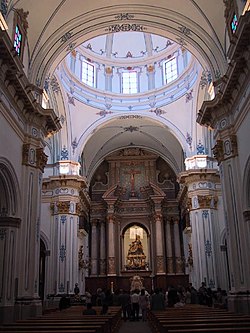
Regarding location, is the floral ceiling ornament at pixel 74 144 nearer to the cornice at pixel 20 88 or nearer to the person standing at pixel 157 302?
the cornice at pixel 20 88

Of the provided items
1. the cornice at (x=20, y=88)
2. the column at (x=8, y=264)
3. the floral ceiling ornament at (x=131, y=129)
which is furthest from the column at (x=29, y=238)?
the floral ceiling ornament at (x=131, y=129)

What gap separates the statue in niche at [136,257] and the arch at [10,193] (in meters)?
16.1

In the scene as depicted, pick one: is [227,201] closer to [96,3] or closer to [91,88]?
[96,3]

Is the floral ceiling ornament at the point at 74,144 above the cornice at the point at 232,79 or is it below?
above

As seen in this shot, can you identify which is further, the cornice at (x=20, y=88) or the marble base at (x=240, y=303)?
the marble base at (x=240, y=303)

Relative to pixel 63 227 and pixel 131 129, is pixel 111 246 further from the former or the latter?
pixel 131 129

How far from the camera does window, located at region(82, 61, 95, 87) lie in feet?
76.2

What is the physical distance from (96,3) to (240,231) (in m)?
8.66

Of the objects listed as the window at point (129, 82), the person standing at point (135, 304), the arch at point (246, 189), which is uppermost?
the window at point (129, 82)

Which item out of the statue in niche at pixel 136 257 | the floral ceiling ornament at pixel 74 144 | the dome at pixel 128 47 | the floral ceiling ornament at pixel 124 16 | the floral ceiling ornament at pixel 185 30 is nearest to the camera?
the floral ceiling ornament at pixel 185 30

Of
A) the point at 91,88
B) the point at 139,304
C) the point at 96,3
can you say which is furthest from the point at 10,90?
the point at 91,88

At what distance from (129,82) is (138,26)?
9277 millimetres

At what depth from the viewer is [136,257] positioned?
27.3 meters

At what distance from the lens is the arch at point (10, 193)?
11727 mm
